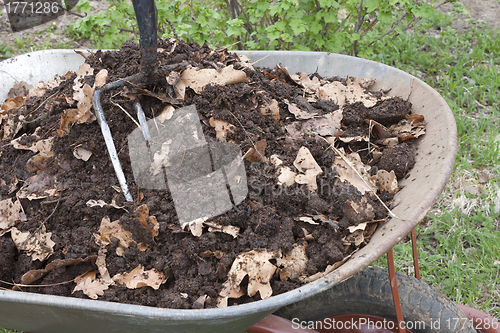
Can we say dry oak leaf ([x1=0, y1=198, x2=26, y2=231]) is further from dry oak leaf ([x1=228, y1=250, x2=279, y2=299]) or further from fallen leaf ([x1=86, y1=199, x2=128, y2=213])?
dry oak leaf ([x1=228, y1=250, x2=279, y2=299])

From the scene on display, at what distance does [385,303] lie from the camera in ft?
4.87

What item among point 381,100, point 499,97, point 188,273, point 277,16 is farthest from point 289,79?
point 499,97

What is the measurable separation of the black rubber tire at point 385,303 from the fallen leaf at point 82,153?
113cm

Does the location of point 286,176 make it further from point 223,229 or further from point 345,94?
point 345,94

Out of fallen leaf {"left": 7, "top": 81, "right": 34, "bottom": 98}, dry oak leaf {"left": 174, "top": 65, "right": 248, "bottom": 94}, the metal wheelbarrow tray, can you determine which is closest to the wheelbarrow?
the metal wheelbarrow tray

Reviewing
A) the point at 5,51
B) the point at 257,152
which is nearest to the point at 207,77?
the point at 257,152

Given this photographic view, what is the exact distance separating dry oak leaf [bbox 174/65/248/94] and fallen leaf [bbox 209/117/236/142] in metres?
0.19

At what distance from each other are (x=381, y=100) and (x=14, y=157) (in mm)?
1861

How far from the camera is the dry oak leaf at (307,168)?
4.72 feet

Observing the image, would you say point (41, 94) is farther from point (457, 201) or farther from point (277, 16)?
point (457, 201)

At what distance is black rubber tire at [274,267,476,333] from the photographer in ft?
4.66

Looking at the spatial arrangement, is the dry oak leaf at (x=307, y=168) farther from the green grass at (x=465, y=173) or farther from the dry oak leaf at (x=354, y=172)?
the green grass at (x=465, y=173)

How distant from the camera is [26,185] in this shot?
5.06ft

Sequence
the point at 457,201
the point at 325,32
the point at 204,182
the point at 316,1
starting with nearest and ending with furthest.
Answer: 1. the point at 204,182
2. the point at 457,201
3. the point at 316,1
4. the point at 325,32
